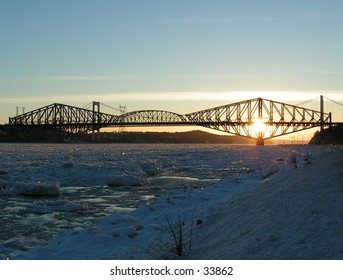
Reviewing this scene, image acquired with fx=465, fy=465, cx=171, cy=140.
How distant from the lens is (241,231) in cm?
730

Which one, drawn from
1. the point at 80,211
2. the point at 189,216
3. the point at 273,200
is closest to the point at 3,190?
the point at 80,211

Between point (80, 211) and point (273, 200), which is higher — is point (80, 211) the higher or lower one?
the lower one

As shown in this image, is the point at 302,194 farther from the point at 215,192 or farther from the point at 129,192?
the point at 129,192

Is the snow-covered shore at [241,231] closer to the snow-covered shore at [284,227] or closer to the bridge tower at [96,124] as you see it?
the snow-covered shore at [284,227]

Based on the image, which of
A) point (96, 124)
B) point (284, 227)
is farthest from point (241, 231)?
point (96, 124)

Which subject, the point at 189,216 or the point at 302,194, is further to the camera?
the point at 189,216

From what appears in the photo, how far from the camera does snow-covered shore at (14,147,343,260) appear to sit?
234 inches

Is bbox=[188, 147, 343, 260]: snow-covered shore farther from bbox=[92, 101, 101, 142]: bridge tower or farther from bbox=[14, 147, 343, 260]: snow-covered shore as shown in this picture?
bbox=[92, 101, 101, 142]: bridge tower

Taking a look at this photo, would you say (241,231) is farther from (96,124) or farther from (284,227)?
(96,124)

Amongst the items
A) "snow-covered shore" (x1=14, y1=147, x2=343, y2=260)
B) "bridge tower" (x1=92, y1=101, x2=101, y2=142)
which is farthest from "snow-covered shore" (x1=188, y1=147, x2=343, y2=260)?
"bridge tower" (x1=92, y1=101, x2=101, y2=142)

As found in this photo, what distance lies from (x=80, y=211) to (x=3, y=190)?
572 centimetres

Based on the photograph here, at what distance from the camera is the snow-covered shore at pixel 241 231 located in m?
5.94

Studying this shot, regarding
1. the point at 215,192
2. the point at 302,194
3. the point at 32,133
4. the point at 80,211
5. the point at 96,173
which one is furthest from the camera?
the point at 32,133

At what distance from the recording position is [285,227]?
661 centimetres
